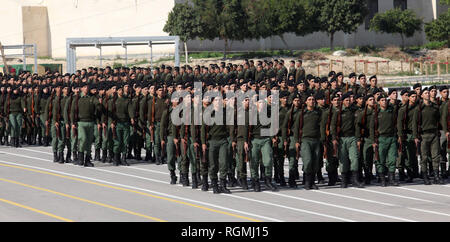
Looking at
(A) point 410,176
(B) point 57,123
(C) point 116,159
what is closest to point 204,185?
(A) point 410,176

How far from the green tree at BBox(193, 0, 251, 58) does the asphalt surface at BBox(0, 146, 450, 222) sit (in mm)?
56244

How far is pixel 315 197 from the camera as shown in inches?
650

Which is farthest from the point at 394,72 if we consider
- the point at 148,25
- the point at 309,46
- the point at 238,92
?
the point at 238,92

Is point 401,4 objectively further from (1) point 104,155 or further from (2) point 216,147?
(2) point 216,147

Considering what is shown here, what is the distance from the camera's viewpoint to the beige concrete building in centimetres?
8538

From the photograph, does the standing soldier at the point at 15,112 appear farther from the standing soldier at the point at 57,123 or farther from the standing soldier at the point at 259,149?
the standing soldier at the point at 259,149

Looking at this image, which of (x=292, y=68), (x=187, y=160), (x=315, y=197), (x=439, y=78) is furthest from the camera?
(x=439, y=78)

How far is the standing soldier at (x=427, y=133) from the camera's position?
59.4ft

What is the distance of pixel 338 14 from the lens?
266 feet

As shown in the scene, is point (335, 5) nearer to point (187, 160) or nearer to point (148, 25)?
point (148, 25)

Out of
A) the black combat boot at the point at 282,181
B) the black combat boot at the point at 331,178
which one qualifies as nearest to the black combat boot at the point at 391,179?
the black combat boot at the point at 331,178

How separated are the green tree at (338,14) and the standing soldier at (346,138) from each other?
207 ft
